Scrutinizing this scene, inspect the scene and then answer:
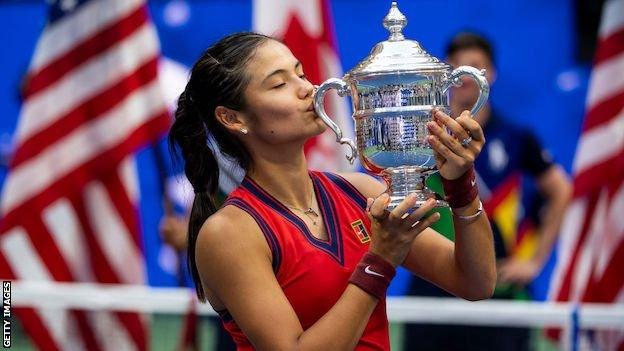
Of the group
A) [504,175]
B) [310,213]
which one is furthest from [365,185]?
[504,175]

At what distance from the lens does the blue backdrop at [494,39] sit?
709cm

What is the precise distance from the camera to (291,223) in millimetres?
2775

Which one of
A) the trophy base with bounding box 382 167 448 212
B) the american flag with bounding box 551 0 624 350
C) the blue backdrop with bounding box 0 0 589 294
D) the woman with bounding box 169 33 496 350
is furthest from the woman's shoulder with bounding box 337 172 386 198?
the blue backdrop with bounding box 0 0 589 294

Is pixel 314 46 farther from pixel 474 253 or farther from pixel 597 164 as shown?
pixel 474 253

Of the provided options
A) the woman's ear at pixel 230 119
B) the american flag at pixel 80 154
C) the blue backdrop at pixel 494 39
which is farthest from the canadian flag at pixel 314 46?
the woman's ear at pixel 230 119

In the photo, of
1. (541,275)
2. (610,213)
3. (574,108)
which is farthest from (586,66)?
(610,213)

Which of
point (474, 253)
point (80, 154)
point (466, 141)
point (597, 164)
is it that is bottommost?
point (597, 164)

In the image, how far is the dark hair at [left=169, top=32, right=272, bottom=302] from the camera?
9.32 feet

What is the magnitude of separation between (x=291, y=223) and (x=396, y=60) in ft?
1.42

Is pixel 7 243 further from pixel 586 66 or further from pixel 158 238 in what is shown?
pixel 586 66

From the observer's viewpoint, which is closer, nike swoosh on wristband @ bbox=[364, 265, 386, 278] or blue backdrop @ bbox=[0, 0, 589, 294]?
nike swoosh on wristband @ bbox=[364, 265, 386, 278]

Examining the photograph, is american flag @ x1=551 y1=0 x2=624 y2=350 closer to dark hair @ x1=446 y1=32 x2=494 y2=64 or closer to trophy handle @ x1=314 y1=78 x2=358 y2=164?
dark hair @ x1=446 y1=32 x2=494 y2=64

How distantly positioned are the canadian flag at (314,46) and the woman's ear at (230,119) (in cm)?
243

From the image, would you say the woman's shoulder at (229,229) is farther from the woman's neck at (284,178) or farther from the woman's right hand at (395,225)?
the woman's right hand at (395,225)
